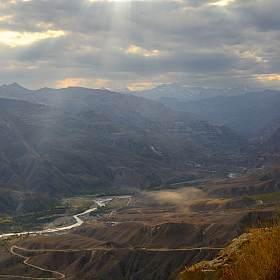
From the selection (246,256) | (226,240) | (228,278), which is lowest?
(226,240)

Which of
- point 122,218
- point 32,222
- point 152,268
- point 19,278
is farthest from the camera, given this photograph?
point 32,222

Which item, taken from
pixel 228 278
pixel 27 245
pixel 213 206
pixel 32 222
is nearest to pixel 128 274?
pixel 27 245

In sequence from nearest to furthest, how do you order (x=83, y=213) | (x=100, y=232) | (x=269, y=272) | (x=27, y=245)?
1. (x=269, y=272)
2. (x=27, y=245)
3. (x=100, y=232)
4. (x=83, y=213)

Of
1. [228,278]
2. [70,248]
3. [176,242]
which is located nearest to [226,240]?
[176,242]

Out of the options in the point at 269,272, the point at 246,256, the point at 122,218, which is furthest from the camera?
the point at 122,218

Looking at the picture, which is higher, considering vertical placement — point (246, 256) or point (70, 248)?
point (246, 256)

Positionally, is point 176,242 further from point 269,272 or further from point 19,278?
point 269,272

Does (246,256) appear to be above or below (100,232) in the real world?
above

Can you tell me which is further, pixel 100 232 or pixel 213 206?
pixel 213 206

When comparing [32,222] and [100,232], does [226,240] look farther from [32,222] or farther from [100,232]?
[32,222]
